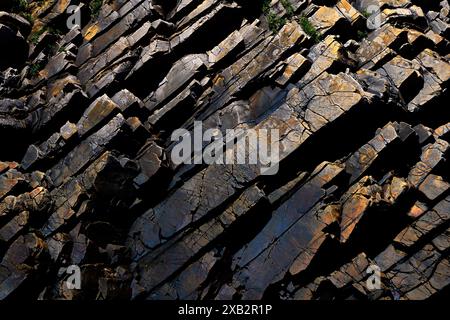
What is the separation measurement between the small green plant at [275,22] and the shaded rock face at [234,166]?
0.10 m

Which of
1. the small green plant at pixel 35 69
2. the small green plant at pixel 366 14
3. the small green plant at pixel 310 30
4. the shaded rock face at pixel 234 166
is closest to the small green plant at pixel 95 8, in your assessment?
the shaded rock face at pixel 234 166

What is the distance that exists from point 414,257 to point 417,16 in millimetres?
16609

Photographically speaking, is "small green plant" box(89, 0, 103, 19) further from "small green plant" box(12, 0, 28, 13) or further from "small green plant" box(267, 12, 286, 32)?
"small green plant" box(267, 12, 286, 32)

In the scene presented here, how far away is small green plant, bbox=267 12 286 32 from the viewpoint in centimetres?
2758

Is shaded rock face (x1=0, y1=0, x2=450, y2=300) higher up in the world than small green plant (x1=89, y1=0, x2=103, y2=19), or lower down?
lower down

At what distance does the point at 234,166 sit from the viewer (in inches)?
926

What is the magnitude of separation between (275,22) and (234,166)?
34.8 feet

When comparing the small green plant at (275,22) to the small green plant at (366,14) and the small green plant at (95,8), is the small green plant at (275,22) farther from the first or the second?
the small green plant at (95,8)

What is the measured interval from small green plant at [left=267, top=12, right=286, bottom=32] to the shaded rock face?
101mm

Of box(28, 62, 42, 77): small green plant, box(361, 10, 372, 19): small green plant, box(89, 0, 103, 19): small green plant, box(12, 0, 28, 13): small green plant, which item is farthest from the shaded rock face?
box(12, 0, 28, 13): small green plant

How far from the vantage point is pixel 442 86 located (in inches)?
1020

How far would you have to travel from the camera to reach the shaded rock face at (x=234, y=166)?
73.5 ft
